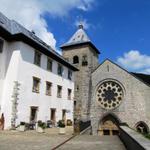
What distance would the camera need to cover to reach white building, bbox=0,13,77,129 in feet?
68.4

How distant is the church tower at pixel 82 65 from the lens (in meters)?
39.0

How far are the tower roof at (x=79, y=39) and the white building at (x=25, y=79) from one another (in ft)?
48.5

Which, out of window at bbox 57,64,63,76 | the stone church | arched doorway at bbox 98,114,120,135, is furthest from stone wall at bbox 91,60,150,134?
window at bbox 57,64,63,76

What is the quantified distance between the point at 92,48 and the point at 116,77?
7.82 metres

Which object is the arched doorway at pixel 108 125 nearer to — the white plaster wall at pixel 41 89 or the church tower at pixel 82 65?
the church tower at pixel 82 65

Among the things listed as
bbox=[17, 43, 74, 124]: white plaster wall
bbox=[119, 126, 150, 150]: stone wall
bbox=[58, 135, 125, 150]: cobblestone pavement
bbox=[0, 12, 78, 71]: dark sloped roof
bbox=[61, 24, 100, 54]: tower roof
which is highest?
bbox=[61, 24, 100, 54]: tower roof

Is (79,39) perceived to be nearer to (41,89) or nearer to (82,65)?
(82,65)

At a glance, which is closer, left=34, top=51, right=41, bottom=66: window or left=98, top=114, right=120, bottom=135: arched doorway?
left=34, top=51, right=41, bottom=66: window

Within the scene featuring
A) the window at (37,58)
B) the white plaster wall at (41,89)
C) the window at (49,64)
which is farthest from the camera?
the window at (49,64)

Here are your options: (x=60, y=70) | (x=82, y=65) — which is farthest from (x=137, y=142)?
(x=82, y=65)

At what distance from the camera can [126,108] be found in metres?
36.5

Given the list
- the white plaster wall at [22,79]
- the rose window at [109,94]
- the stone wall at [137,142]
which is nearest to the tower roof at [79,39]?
the rose window at [109,94]

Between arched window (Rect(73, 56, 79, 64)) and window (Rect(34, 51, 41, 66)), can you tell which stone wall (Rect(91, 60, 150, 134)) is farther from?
window (Rect(34, 51, 41, 66))

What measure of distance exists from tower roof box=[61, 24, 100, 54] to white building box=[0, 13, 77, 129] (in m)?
A: 14.8
